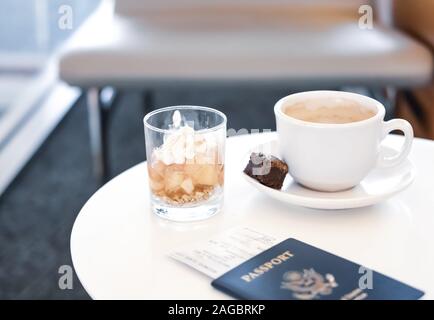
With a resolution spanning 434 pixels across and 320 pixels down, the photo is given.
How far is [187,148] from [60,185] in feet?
3.16

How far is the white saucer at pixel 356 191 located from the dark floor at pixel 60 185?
0.60 metres

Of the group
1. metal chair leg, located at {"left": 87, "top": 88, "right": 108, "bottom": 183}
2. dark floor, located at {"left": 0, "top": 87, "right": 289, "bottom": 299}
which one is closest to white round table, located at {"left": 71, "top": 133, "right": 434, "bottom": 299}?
dark floor, located at {"left": 0, "top": 87, "right": 289, "bottom": 299}

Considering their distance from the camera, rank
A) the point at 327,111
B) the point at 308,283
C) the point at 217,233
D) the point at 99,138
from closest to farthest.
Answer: the point at 308,283 < the point at 217,233 < the point at 327,111 < the point at 99,138

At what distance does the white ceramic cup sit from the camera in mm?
724

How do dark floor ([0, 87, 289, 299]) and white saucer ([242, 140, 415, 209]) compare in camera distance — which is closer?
white saucer ([242, 140, 415, 209])

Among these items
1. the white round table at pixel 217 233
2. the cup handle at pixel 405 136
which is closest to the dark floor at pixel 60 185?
the white round table at pixel 217 233

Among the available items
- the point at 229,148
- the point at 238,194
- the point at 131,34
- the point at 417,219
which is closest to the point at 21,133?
the point at 131,34

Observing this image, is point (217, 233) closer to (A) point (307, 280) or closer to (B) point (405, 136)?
(A) point (307, 280)

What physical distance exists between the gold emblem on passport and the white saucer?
11 centimetres

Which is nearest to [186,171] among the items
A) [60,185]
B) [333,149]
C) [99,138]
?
[333,149]

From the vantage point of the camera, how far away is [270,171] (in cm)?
75

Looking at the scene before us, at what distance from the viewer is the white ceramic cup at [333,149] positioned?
0.72 meters

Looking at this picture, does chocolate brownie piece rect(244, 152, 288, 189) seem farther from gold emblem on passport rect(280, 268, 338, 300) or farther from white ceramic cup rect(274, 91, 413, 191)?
gold emblem on passport rect(280, 268, 338, 300)

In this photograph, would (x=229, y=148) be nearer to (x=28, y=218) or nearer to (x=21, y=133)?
(x=28, y=218)
